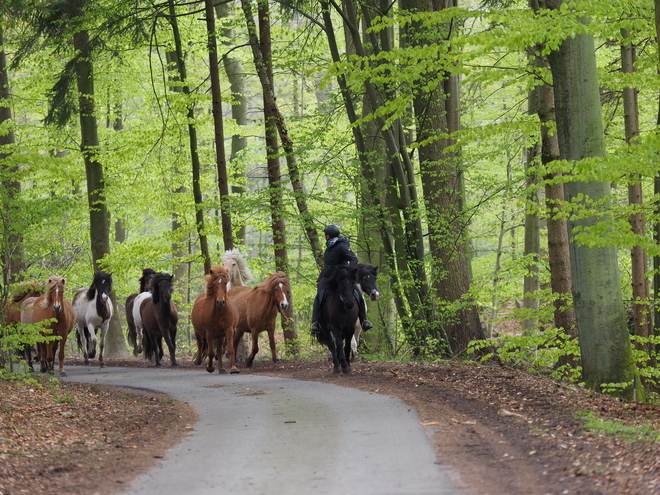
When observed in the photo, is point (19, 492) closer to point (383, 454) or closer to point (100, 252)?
point (383, 454)

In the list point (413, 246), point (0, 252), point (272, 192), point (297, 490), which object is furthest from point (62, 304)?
point (297, 490)

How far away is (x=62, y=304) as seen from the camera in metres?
17.4

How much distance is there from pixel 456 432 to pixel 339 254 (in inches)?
250

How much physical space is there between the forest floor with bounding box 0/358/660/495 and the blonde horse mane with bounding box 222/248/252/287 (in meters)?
6.05

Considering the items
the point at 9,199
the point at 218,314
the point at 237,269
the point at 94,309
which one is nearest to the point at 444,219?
the point at 218,314

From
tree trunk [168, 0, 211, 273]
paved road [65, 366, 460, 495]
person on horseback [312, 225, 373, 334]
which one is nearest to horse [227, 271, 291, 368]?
person on horseback [312, 225, 373, 334]

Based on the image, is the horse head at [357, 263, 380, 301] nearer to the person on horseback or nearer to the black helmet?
the person on horseback

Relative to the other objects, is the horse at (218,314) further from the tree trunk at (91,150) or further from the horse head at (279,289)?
the tree trunk at (91,150)

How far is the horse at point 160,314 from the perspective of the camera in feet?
63.5

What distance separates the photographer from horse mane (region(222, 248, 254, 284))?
19.4 m

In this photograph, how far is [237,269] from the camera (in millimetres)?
20047

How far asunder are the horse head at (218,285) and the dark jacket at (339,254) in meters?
2.90

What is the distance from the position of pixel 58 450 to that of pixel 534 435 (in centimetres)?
466

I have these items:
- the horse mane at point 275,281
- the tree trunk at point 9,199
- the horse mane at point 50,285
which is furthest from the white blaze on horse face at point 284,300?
the tree trunk at point 9,199
